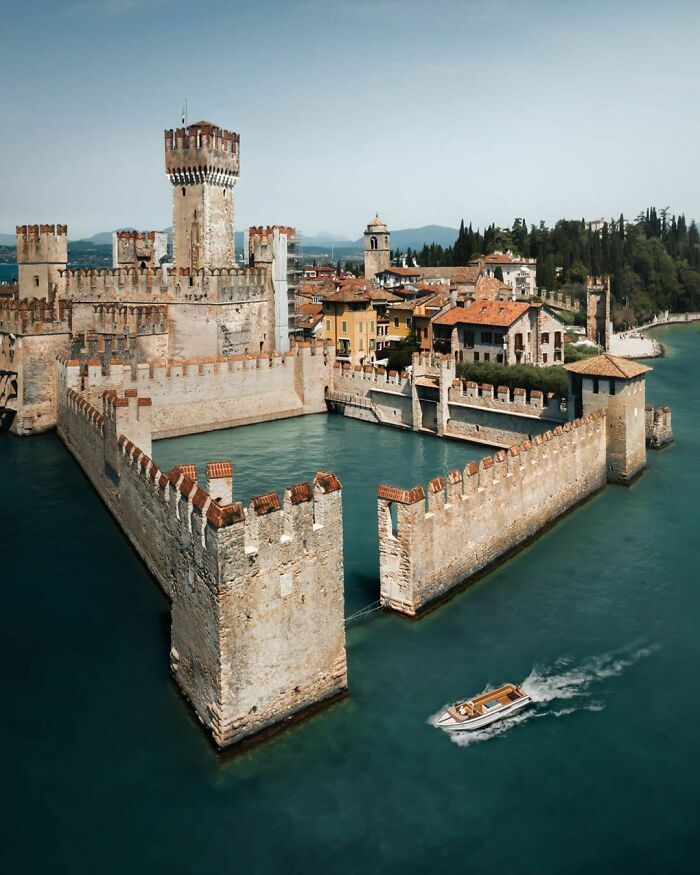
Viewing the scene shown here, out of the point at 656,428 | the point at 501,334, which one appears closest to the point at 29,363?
the point at 501,334

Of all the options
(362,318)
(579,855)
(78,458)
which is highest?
(362,318)

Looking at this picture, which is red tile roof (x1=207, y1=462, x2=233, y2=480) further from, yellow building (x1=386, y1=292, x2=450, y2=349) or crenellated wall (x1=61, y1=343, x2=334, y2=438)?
yellow building (x1=386, y1=292, x2=450, y2=349)

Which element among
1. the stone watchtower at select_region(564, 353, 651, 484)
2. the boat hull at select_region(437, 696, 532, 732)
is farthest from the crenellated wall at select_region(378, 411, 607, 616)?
the boat hull at select_region(437, 696, 532, 732)

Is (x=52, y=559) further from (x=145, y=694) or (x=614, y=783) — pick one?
(x=614, y=783)

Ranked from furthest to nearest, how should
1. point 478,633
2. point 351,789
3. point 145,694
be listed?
1. point 478,633
2. point 145,694
3. point 351,789

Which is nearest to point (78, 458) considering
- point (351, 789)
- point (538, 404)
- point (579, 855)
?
point (538, 404)

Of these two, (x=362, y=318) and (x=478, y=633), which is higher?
(x=362, y=318)

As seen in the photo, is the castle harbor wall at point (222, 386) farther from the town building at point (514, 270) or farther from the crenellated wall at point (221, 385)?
the town building at point (514, 270)

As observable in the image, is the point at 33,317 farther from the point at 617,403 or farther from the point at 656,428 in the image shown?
the point at 656,428
